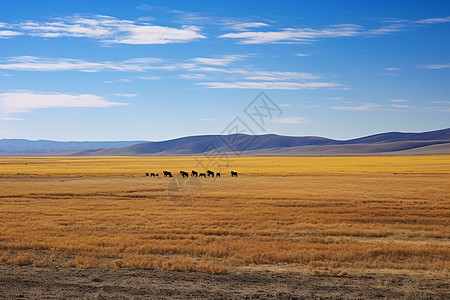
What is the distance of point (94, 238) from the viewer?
1738cm

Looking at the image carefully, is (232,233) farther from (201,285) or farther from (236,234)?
(201,285)

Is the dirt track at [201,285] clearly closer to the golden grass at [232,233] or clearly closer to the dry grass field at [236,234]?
the dry grass field at [236,234]

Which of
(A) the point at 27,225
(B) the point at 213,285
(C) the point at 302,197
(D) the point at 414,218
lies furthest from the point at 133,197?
(B) the point at 213,285

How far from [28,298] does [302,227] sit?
13.2 metres

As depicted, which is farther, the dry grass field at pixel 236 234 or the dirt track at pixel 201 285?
the dry grass field at pixel 236 234

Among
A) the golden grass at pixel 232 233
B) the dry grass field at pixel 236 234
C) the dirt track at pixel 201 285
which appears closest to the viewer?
the dirt track at pixel 201 285

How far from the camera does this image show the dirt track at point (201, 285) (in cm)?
1011

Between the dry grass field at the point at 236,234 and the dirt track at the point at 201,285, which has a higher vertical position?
the dirt track at the point at 201,285

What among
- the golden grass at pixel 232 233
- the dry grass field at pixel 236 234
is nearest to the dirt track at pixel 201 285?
the dry grass field at pixel 236 234

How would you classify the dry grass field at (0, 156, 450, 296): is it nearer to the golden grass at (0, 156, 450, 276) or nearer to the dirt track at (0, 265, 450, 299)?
the golden grass at (0, 156, 450, 276)

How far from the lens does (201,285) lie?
36.0ft

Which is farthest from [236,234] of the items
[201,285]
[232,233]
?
[201,285]

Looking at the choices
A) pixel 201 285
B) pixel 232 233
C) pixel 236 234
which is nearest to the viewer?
pixel 201 285

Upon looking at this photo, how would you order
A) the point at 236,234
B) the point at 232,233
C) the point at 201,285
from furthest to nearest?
the point at 232,233, the point at 236,234, the point at 201,285
